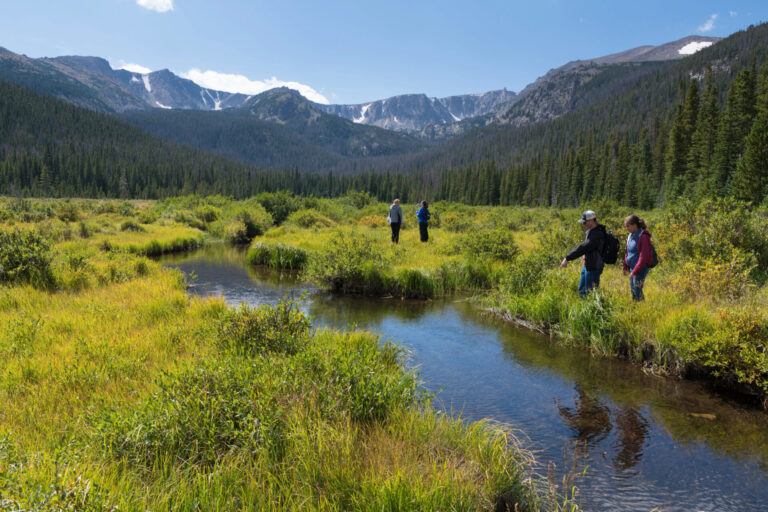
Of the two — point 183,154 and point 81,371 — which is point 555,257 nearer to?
point 81,371

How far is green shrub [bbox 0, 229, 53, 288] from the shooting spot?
458 inches

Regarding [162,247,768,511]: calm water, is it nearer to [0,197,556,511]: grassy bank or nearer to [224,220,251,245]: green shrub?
[0,197,556,511]: grassy bank

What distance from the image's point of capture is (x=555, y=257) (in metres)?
13.6

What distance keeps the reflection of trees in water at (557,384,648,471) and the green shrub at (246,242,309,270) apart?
15241mm

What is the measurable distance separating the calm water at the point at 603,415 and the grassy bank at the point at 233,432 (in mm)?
1077

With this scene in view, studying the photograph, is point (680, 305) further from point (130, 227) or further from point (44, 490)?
point (130, 227)

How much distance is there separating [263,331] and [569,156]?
413 feet

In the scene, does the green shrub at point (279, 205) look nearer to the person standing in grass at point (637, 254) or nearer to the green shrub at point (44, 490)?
the person standing in grass at point (637, 254)

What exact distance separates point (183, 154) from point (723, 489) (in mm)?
225516

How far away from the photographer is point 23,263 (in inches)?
472

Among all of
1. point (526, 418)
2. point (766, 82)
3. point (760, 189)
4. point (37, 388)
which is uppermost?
point (766, 82)

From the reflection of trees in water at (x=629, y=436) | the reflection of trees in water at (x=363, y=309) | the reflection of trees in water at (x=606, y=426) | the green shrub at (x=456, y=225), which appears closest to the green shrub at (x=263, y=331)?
the reflection of trees in water at (x=363, y=309)

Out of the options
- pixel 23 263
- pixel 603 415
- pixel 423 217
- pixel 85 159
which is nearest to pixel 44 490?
pixel 603 415

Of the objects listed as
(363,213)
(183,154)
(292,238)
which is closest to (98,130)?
(183,154)
